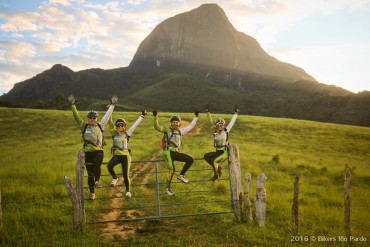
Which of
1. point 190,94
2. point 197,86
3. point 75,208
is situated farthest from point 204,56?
point 75,208

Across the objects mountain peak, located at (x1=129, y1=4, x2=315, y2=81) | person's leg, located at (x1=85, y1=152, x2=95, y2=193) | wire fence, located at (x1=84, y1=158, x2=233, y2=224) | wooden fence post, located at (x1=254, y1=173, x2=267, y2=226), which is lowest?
wire fence, located at (x1=84, y1=158, x2=233, y2=224)

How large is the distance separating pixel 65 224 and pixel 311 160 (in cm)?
1760

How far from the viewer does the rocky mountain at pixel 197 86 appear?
84812mm

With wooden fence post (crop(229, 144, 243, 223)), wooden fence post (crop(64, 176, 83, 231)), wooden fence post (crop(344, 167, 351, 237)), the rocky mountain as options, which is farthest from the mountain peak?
wooden fence post (crop(64, 176, 83, 231))

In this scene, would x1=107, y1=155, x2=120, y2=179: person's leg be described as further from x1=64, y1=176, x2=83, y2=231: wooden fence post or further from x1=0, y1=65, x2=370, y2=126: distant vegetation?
x1=0, y1=65, x2=370, y2=126: distant vegetation

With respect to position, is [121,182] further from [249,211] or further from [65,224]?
[249,211]

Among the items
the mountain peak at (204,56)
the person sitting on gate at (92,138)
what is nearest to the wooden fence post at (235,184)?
the person sitting on gate at (92,138)

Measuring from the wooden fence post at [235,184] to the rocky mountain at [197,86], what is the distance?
2401 inches

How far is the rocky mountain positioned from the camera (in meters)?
84.8

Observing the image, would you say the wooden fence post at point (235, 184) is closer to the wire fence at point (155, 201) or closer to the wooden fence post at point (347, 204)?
the wire fence at point (155, 201)

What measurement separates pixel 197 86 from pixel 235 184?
109591 millimetres

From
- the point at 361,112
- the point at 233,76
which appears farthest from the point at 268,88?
the point at 361,112

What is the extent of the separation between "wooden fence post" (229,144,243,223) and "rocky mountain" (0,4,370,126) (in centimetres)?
6099

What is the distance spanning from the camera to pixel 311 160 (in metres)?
20.3
